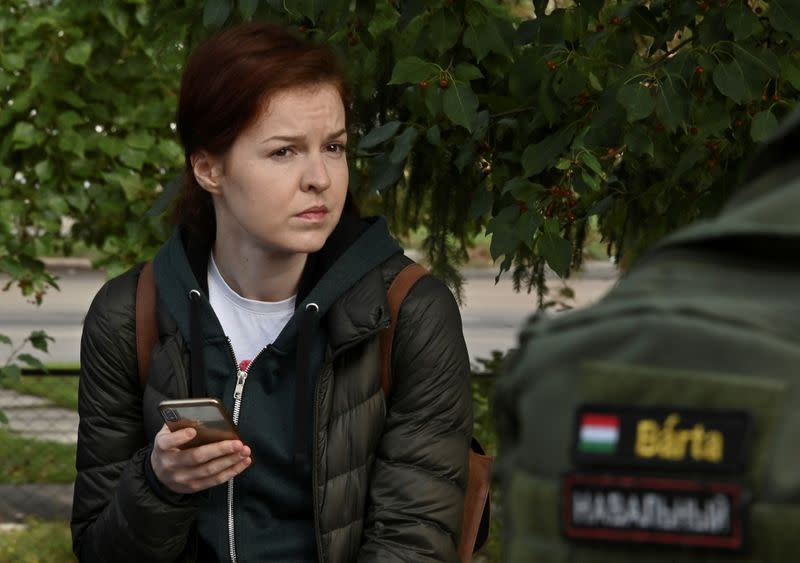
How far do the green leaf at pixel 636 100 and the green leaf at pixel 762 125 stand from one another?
228mm

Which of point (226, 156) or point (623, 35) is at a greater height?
point (623, 35)

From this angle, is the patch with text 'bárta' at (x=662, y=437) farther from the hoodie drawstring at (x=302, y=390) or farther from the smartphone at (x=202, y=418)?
the hoodie drawstring at (x=302, y=390)

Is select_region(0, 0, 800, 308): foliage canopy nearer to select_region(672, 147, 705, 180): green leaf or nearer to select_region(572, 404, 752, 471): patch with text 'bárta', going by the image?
select_region(672, 147, 705, 180): green leaf

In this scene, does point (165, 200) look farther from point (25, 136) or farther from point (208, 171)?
point (25, 136)

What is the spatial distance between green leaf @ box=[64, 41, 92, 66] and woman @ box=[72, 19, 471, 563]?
3466 mm

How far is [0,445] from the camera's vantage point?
29.5ft

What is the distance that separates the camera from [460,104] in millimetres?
3475

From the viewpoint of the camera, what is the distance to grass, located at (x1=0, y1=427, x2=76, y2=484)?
838 centimetres

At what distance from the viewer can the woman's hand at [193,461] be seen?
235 cm

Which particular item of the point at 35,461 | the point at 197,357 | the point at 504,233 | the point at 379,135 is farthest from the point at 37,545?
the point at 197,357

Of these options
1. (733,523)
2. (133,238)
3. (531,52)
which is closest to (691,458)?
(733,523)

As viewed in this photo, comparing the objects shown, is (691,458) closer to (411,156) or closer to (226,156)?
(226,156)

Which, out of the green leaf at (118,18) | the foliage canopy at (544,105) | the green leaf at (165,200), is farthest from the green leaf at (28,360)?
the green leaf at (165,200)

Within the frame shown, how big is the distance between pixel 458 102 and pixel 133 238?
111 inches
